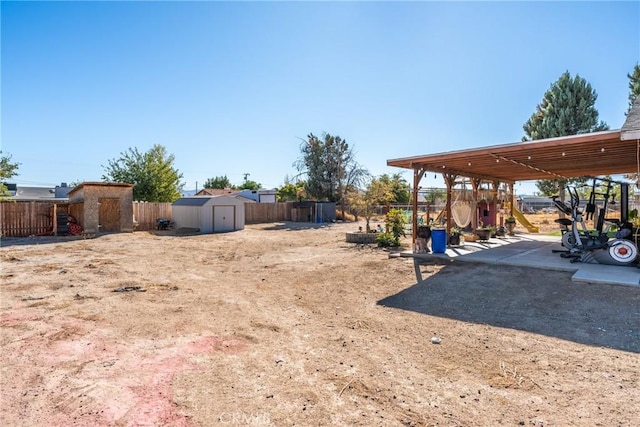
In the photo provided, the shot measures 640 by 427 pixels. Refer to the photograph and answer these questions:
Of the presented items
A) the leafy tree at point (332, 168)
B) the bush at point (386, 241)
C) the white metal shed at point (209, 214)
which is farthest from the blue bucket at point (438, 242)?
the leafy tree at point (332, 168)

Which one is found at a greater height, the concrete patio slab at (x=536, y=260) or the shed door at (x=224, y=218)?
the shed door at (x=224, y=218)

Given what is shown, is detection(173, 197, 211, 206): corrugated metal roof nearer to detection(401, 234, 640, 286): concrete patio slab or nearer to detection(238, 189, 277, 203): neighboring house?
detection(401, 234, 640, 286): concrete patio slab

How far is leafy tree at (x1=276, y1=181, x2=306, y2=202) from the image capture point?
34.8 metres

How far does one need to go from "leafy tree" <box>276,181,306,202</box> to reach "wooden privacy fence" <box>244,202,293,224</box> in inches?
267

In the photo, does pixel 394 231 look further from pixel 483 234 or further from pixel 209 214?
pixel 209 214

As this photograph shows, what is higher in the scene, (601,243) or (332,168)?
(332,168)

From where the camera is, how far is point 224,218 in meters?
19.5

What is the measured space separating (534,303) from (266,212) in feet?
72.4

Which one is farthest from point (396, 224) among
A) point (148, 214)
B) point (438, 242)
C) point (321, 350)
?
point (148, 214)

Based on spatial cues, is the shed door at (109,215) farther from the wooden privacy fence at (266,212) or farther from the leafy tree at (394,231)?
the leafy tree at (394,231)

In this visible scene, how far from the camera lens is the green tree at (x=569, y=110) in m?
17.9

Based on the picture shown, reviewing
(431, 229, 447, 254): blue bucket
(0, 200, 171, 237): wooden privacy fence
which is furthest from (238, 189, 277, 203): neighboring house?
(431, 229, 447, 254): blue bucket

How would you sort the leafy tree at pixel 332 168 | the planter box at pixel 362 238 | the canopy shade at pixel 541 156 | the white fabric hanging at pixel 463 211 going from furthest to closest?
the leafy tree at pixel 332 168 < the planter box at pixel 362 238 < the white fabric hanging at pixel 463 211 < the canopy shade at pixel 541 156

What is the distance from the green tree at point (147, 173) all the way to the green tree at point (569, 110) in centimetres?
2433
